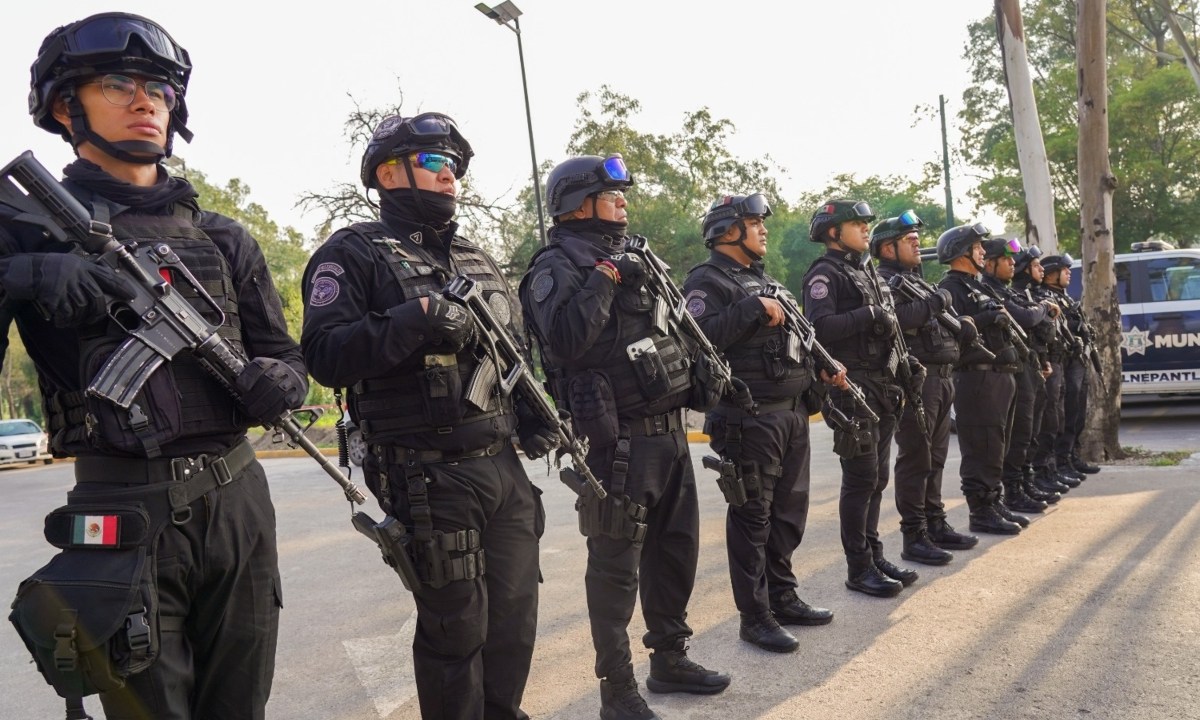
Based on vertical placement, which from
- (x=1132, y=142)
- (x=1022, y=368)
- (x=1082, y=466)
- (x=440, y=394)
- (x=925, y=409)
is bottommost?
(x=1082, y=466)

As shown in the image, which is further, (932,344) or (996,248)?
(996,248)

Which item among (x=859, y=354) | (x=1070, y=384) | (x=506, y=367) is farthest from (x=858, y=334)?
(x=1070, y=384)

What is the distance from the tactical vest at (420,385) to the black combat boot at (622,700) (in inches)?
49.5

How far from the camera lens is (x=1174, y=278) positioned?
1250 centimetres

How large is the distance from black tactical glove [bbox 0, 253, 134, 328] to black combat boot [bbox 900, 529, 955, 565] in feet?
16.7

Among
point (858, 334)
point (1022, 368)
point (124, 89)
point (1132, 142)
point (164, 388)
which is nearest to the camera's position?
point (164, 388)

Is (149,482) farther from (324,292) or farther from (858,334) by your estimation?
(858,334)

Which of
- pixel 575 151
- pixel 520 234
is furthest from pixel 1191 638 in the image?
pixel 575 151

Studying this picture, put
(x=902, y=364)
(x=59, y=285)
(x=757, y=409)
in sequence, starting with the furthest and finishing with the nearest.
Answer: (x=902, y=364)
(x=757, y=409)
(x=59, y=285)

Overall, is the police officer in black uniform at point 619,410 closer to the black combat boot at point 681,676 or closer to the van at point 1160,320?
the black combat boot at point 681,676

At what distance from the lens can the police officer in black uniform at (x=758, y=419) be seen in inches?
185

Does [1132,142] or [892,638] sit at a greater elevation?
[1132,142]

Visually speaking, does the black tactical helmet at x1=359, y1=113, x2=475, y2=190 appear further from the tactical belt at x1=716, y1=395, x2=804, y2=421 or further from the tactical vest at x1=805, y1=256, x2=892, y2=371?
the tactical vest at x1=805, y1=256, x2=892, y2=371

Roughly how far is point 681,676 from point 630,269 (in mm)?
1715
